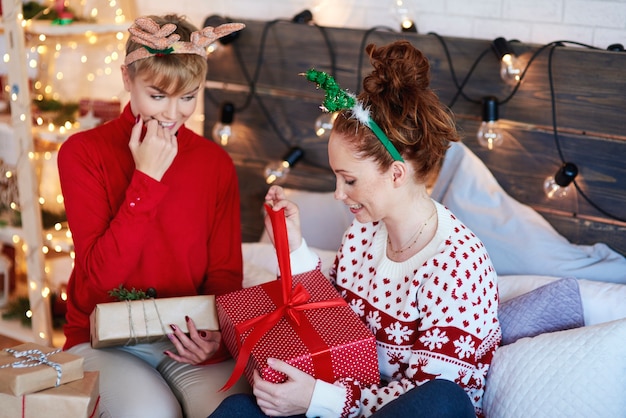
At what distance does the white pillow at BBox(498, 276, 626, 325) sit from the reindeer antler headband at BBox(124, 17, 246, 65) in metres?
0.94

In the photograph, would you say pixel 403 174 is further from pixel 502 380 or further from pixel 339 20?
pixel 339 20

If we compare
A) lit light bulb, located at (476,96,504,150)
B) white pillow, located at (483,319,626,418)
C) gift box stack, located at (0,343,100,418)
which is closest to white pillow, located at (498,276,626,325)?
white pillow, located at (483,319,626,418)

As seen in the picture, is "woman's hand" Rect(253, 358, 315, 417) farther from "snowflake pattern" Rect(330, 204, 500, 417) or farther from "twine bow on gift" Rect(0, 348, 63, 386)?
"twine bow on gift" Rect(0, 348, 63, 386)

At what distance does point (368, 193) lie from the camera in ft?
5.48

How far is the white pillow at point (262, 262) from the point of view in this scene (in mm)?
2264

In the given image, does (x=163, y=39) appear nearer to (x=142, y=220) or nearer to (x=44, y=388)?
(x=142, y=220)

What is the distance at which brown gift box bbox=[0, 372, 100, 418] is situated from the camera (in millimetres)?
1460

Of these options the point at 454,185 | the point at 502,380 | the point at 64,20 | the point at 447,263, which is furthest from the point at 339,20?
the point at 502,380

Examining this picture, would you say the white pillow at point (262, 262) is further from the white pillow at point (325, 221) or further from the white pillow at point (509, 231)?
the white pillow at point (509, 231)

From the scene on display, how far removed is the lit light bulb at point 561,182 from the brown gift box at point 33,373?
1350 mm

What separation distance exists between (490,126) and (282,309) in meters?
0.90

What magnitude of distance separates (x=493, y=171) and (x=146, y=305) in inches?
43.2

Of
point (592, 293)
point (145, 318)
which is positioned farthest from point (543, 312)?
point (145, 318)

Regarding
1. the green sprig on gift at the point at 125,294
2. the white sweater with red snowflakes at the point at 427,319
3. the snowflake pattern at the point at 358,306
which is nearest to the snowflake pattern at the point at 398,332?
the white sweater with red snowflakes at the point at 427,319
